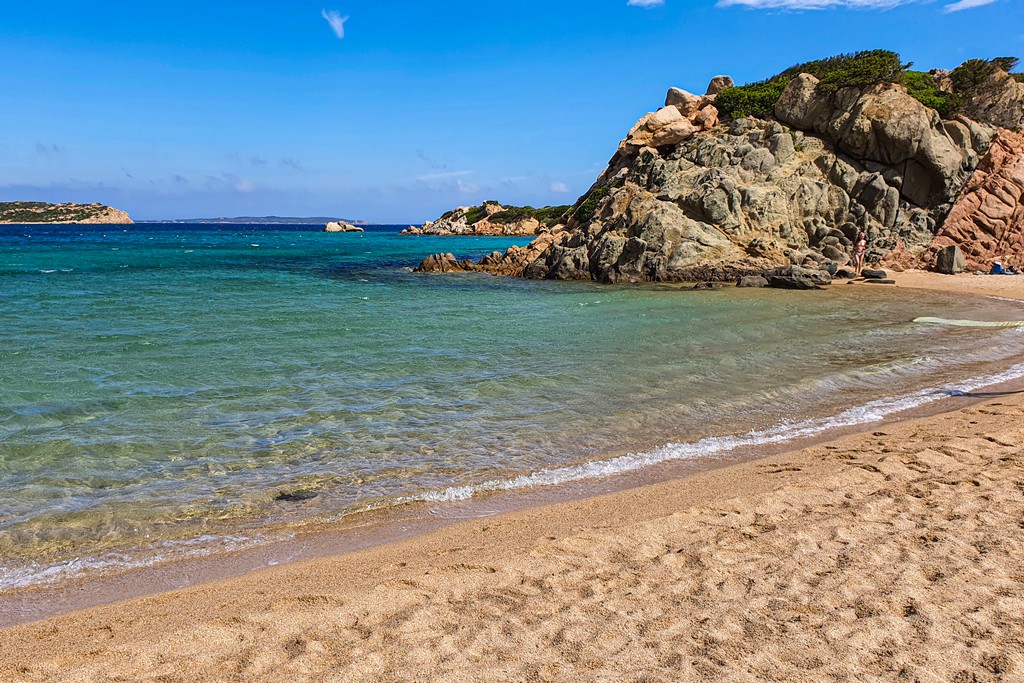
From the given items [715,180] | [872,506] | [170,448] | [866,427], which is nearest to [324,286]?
[715,180]

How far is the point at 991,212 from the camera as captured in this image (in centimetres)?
3678

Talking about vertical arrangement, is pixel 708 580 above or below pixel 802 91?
below

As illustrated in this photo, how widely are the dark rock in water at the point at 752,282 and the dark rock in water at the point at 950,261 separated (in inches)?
439

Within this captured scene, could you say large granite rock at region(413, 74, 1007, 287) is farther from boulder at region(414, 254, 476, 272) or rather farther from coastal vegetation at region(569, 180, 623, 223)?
coastal vegetation at region(569, 180, 623, 223)

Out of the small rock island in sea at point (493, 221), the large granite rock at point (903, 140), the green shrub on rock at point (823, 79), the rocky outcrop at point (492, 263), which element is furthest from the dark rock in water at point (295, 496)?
the small rock island in sea at point (493, 221)

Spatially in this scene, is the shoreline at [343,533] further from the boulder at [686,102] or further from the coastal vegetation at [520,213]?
the coastal vegetation at [520,213]

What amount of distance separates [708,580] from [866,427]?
6.09 metres

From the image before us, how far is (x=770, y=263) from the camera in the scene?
34.2 metres

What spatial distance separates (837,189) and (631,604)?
127ft

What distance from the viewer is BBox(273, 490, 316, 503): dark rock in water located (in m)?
7.37

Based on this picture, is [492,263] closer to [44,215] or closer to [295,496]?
[295,496]

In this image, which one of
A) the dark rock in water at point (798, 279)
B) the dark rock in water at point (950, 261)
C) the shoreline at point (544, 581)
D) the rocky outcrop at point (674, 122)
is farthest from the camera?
the rocky outcrop at point (674, 122)

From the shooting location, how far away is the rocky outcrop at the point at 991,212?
119 ft

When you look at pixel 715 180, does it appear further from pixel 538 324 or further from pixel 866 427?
pixel 866 427
